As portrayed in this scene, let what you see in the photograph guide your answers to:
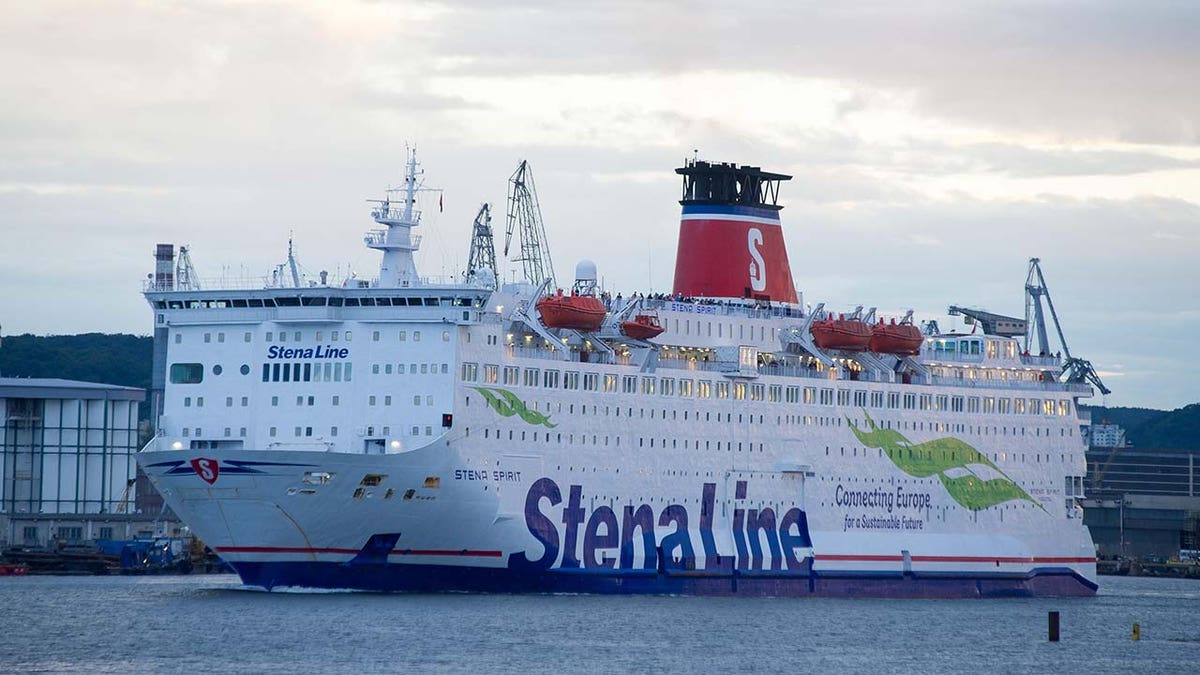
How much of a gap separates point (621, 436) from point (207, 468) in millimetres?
12300

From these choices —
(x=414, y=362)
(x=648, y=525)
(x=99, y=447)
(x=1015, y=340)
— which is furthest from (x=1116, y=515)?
(x=414, y=362)

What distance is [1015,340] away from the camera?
76.1 m

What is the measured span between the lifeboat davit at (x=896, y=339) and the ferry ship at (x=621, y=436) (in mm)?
90

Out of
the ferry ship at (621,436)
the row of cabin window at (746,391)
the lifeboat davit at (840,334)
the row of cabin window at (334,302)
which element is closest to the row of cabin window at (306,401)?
the ferry ship at (621,436)

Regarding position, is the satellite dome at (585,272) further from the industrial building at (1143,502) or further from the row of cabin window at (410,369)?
the industrial building at (1143,502)

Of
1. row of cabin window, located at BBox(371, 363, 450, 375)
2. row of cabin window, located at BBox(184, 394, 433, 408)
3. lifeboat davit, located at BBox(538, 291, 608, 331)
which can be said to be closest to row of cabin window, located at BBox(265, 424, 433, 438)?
row of cabin window, located at BBox(184, 394, 433, 408)

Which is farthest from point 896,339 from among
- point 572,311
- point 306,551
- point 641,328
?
point 306,551

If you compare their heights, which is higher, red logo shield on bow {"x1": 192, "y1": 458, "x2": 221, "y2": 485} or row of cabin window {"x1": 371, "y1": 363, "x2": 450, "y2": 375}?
row of cabin window {"x1": 371, "y1": 363, "x2": 450, "y2": 375}

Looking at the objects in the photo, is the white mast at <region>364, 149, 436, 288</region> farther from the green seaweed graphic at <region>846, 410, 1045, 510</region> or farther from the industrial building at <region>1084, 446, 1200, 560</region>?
the industrial building at <region>1084, 446, 1200, 560</region>

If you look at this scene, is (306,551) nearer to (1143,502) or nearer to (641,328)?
(641,328)

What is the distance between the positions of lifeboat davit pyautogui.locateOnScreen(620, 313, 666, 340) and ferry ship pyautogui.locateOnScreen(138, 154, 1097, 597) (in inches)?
2.8

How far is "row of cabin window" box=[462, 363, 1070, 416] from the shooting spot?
196 feet

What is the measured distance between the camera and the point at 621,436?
62.7 meters

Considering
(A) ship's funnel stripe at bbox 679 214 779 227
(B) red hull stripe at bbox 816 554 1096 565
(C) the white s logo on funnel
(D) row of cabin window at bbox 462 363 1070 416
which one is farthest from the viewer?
(A) ship's funnel stripe at bbox 679 214 779 227
